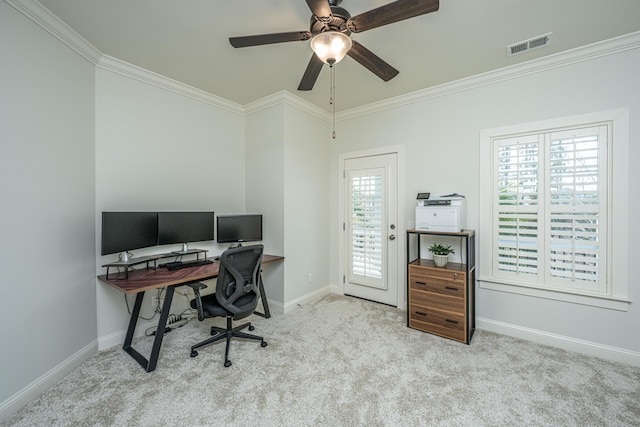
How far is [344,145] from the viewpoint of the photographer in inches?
155

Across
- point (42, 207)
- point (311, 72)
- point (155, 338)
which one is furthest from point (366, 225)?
point (42, 207)

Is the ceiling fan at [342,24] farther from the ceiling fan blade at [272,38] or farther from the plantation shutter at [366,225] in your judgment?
the plantation shutter at [366,225]

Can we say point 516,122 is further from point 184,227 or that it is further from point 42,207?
point 42,207

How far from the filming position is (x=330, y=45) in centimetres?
162

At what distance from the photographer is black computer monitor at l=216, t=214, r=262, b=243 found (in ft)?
10.4

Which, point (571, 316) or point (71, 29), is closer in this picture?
point (71, 29)

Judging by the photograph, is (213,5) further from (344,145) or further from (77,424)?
(77,424)

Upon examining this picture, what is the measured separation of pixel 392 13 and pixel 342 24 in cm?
30

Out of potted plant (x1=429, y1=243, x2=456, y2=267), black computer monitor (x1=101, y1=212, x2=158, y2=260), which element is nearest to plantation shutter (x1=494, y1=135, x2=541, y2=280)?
potted plant (x1=429, y1=243, x2=456, y2=267)

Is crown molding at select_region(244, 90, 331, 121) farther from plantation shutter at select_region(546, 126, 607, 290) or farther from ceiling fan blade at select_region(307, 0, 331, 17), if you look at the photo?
plantation shutter at select_region(546, 126, 607, 290)

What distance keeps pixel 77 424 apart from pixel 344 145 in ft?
12.3

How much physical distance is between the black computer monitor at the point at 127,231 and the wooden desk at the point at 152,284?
9.3 inches

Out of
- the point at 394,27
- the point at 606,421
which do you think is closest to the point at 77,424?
the point at 606,421

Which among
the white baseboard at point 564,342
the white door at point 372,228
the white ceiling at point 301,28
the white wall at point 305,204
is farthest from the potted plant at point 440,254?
the white ceiling at point 301,28
